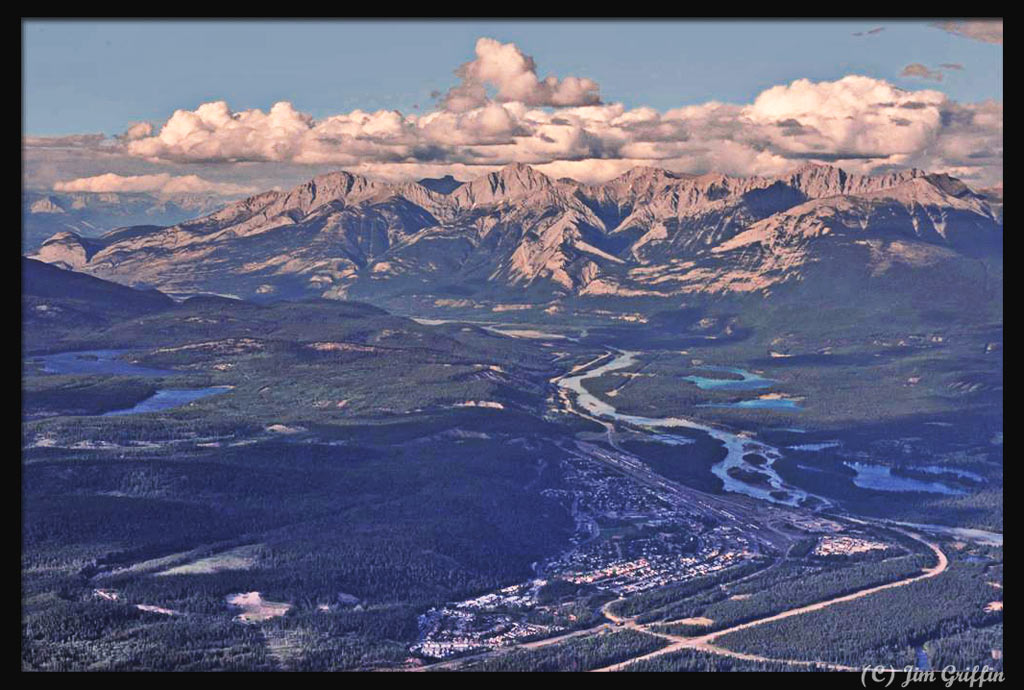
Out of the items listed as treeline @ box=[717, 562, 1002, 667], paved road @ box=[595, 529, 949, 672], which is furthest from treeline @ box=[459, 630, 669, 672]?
treeline @ box=[717, 562, 1002, 667]

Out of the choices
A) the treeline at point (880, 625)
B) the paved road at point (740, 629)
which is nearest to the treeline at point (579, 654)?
the paved road at point (740, 629)

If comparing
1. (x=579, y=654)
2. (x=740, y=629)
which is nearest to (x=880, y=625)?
(x=740, y=629)

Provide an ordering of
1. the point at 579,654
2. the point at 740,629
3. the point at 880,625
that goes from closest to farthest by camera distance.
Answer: the point at 579,654 < the point at 740,629 < the point at 880,625

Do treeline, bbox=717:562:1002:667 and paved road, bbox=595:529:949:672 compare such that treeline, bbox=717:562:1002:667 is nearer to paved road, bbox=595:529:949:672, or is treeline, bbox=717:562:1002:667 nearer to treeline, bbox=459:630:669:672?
paved road, bbox=595:529:949:672

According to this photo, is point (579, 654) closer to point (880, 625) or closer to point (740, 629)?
point (740, 629)

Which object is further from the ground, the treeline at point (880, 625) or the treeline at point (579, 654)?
the treeline at point (579, 654)

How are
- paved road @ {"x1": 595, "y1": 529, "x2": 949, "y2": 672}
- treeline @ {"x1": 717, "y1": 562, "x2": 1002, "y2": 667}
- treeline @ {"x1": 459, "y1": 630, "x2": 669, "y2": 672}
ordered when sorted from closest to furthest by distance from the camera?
treeline @ {"x1": 459, "y1": 630, "x2": 669, "y2": 672} → paved road @ {"x1": 595, "y1": 529, "x2": 949, "y2": 672} → treeline @ {"x1": 717, "y1": 562, "x2": 1002, "y2": 667}

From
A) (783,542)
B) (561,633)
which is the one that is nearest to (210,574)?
(561,633)

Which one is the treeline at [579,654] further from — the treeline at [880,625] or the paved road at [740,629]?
the treeline at [880,625]
